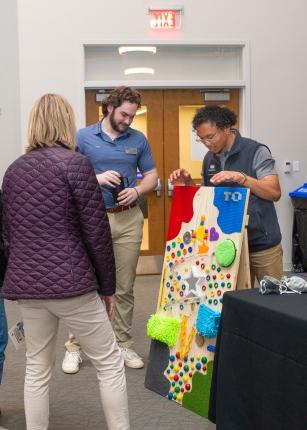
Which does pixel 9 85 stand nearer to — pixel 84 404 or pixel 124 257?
pixel 124 257

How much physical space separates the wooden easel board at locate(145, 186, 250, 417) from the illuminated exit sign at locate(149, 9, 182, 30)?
369cm

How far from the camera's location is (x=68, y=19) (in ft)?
19.7

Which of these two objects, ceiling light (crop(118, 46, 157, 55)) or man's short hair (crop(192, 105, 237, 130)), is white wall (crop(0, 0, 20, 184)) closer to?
ceiling light (crop(118, 46, 157, 55))

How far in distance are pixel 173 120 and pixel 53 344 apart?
14.4 feet

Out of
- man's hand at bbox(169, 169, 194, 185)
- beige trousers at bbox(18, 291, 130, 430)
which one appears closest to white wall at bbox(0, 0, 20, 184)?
man's hand at bbox(169, 169, 194, 185)

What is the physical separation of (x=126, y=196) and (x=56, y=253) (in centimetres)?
110

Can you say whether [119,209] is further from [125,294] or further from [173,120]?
[173,120]

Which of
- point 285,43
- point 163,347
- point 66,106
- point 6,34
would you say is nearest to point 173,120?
point 285,43

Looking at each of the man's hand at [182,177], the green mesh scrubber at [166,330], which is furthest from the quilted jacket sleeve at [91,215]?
the man's hand at [182,177]

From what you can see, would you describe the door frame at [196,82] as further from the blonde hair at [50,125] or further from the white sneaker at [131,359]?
the blonde hair at [50,125]

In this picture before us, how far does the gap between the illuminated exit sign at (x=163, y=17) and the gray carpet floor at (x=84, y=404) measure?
3.67 m

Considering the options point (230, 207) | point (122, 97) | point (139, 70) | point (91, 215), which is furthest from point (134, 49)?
point (91, 215)

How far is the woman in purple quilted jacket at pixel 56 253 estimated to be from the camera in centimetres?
211

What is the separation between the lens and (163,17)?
612cm
